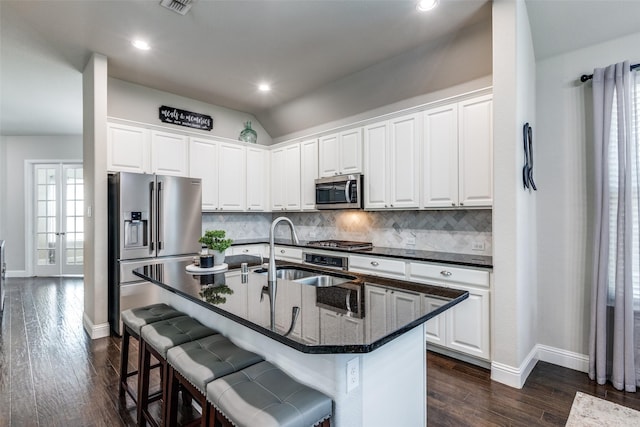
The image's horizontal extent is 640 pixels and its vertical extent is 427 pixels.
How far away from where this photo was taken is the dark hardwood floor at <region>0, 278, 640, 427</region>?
82.4 inches

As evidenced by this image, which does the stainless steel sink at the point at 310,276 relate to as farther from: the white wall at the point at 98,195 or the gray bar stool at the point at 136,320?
the white wall at the point at 98,195

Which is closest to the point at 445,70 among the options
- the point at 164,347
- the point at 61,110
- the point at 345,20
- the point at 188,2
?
the point at 345,20

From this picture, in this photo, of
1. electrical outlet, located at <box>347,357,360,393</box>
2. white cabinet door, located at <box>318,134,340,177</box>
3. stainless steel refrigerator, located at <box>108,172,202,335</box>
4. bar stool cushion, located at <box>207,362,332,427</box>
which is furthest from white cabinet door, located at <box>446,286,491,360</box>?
stainless steel refrigerator, located at <box>108,172,202,335</box>

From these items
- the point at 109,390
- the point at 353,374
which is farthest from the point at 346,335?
the point at 109,390

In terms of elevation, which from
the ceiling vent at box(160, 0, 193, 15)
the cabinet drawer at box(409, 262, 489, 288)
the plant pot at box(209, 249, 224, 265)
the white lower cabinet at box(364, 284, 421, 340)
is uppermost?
the ceiling vent at box(160, 0, 193, 15)

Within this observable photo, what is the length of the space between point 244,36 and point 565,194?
3.15 meters

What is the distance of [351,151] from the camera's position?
4.00m

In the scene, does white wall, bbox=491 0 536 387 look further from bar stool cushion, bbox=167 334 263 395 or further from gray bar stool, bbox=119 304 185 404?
gray bar stool, bbox=119 304 185 404

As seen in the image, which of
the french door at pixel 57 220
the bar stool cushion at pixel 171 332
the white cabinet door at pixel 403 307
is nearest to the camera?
the white cabinet door at pixel 403 307

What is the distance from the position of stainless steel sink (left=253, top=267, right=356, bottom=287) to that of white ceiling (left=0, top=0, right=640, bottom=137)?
2041 millimetres

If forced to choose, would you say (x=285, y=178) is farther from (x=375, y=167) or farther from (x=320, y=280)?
(x=320, y=280)

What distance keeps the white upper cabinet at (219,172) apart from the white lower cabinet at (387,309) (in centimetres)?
333

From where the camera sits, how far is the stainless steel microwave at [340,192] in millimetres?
3865

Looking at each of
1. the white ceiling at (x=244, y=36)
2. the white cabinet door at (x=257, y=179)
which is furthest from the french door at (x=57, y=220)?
the white cabinet door at (x=257, y=179)
